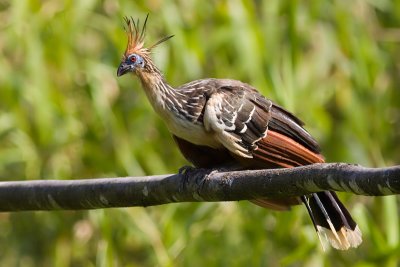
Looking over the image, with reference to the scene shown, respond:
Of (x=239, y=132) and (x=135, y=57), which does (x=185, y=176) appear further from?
(x=135, y=57)

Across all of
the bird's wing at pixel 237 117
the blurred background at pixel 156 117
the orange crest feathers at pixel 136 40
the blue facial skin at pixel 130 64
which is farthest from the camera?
the blurred background at pixel 156 117

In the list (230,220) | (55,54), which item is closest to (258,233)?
(230,220)

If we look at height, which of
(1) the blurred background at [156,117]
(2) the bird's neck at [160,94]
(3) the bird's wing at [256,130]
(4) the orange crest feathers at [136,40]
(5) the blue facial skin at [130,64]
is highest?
(4) the orange crest feathers at [136,40]

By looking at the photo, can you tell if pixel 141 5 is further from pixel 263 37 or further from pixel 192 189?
pixel 192 189

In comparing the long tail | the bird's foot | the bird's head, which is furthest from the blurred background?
the bird's foot

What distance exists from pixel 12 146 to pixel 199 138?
2.10m

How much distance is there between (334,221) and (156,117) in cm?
192

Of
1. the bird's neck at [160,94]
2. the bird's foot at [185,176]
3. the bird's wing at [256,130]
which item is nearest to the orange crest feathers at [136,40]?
the bird's neck at [160,94]

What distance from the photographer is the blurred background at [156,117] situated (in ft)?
17.1

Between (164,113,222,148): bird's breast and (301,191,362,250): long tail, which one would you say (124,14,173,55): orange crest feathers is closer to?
(164,113,222,148): bird's breast

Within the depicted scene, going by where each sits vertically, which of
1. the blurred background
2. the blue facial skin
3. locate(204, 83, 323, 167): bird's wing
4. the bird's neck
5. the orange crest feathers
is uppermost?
the orange crest feathers

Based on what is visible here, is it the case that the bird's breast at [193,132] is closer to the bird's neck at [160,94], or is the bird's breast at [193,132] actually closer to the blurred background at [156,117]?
the bird's neck at [160,94]

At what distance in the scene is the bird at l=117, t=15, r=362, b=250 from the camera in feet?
13.2

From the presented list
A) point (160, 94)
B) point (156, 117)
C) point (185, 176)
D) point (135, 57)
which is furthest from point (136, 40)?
point (156, 117)
